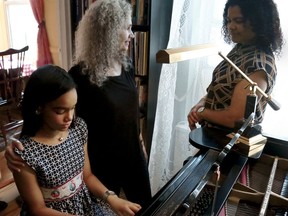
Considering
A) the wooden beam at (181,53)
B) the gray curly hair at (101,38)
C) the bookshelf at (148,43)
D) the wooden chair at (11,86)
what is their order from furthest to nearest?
the wooden chair at (11,86)
the bookshelf at (148,43)
the gray curly hair at (101,38)
the wooden beam at (181,53)

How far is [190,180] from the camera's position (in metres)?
0.84

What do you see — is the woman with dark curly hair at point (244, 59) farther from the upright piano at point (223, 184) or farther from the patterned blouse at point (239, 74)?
the upright piano at point (223, 184)

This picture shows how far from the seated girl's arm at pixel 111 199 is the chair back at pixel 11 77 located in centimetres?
210

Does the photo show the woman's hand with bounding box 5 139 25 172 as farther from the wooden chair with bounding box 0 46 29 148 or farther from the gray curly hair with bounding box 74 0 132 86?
the wooden chair with bounding box 0 46 29 148

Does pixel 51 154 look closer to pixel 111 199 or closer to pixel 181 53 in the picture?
pixel 111 199

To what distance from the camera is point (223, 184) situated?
0.87m

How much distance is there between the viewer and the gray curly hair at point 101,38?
1309mm

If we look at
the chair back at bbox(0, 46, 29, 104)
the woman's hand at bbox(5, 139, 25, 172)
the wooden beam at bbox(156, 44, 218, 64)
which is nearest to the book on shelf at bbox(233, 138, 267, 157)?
the wooden beam at bbox(156, 44, 218, 64)

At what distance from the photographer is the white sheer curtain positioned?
1.82 meters

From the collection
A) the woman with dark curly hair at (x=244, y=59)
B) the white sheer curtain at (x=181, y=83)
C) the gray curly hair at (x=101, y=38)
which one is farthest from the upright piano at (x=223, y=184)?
the white sheer curtain at (x=181, y=83)

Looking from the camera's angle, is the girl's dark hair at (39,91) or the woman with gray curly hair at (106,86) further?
the woman with gray curly hair at (106,86)

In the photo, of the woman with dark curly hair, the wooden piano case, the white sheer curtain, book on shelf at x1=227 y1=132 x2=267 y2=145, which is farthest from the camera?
the white sheer curtain

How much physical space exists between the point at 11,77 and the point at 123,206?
94.5 inches

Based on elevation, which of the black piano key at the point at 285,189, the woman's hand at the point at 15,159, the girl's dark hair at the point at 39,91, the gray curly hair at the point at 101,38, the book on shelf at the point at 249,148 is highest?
the gray curly hair at the point at 101,38
